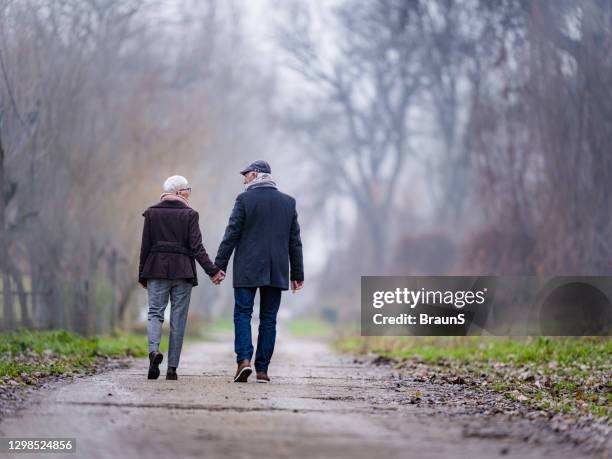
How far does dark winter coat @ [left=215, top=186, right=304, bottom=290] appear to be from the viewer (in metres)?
10.4

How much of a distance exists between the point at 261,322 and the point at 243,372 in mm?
611

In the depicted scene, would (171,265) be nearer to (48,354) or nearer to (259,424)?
(259,424)

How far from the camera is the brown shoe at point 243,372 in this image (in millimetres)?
10125

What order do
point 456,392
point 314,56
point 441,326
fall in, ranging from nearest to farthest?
point 456,392
point 441,326
point 314,56

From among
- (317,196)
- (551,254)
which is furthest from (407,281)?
(317,196)

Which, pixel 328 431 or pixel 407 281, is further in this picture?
pixel 407 281

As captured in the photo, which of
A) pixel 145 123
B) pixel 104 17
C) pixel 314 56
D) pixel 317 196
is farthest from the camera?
pixel 317 196

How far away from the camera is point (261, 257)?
411 inches

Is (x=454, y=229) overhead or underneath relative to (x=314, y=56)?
underneath

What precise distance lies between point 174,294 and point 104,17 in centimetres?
1258

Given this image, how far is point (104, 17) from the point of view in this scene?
2200 cm

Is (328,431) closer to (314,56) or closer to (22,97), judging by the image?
(22,97)

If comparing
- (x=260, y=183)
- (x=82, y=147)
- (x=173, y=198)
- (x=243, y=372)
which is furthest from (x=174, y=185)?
(x=82, y=147)

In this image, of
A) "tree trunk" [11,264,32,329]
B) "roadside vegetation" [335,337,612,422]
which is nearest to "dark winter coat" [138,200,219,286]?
"roadside vegetation" [335,337,612,422]
